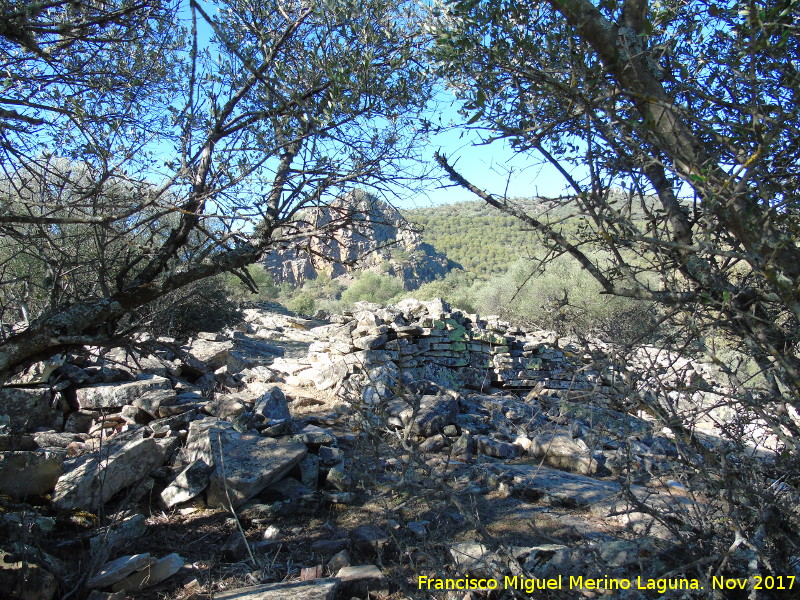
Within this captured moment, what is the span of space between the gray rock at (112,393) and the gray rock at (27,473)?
6.46ft

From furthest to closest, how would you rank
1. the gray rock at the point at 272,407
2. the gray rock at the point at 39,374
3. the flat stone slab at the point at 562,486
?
the gray rock at the point at 272,407 → the gray rock at the point at 39,374 → the flat stone slab at the point at 562,486

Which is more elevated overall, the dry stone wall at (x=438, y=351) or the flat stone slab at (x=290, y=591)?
the dry stone wall at (x=438, y=351)

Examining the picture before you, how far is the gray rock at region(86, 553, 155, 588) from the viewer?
9.84 feet

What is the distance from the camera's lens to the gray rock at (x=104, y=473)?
3.93 meters

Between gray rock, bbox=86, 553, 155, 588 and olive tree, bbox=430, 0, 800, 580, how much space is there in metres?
2.95

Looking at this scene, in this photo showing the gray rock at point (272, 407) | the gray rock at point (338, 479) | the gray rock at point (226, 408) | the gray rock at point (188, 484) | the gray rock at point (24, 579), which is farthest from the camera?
the gray rock at point (272, 407)

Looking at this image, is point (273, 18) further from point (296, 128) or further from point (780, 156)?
point (780, 156)

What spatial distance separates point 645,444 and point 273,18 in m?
7.25

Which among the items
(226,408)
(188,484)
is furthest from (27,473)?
(226,408)

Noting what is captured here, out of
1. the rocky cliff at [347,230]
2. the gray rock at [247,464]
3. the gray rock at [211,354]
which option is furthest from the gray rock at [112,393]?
the rocky cliff at [347,230]

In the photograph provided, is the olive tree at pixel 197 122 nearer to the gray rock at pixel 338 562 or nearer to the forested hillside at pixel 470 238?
the gray rock at pixel 338 562

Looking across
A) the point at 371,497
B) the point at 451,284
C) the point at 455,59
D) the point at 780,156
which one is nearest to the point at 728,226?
the point at 780,156

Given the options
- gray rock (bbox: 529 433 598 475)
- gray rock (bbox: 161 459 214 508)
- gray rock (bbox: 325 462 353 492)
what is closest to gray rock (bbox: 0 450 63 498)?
gray rock (bbox: 161 459 214 508)

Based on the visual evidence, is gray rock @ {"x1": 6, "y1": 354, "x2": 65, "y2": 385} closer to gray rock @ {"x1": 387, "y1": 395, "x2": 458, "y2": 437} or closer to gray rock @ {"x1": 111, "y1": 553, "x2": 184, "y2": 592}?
gray rock @ {"x1": 111, "y1": 553, "x2": 184, "y2": 592}
